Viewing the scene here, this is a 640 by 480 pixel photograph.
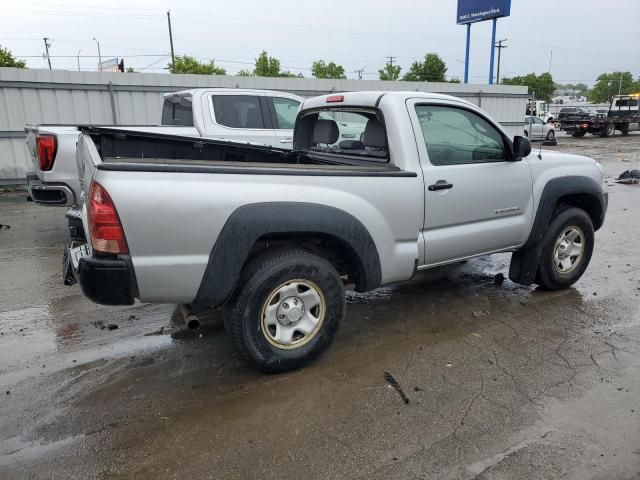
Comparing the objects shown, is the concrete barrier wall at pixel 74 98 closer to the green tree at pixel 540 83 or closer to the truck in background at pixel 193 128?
the truck in background at pixel 193 128

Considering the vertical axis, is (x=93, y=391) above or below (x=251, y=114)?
below

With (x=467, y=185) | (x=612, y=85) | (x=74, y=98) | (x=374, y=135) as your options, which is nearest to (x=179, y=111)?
(x=374, y=135)

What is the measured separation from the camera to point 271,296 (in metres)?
3.34

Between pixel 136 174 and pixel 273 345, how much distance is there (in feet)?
4.60

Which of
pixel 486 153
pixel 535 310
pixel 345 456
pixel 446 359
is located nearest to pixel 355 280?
pixel 446 359

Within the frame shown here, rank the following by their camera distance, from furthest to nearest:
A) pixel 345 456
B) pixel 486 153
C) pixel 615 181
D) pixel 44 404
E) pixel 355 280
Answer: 1. pixel 615 181
2. pixel 486 153
3. pixel 355 280
4. pixel 44 404
5. pixel 345 456

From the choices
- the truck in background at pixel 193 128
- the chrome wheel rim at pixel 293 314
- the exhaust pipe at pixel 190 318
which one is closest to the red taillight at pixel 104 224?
the exhaust pipe at pixel 190 318

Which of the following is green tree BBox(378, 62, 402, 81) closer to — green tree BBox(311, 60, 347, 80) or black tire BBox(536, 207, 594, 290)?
green tree BBox(311, 60, 347, 80)

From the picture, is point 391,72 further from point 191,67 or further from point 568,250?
point 568,250

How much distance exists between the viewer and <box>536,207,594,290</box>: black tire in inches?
190

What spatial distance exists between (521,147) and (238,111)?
4.75m

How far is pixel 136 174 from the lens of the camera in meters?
2.88

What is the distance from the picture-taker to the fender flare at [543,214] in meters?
4.69

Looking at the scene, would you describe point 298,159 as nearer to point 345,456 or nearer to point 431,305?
point 431,305
